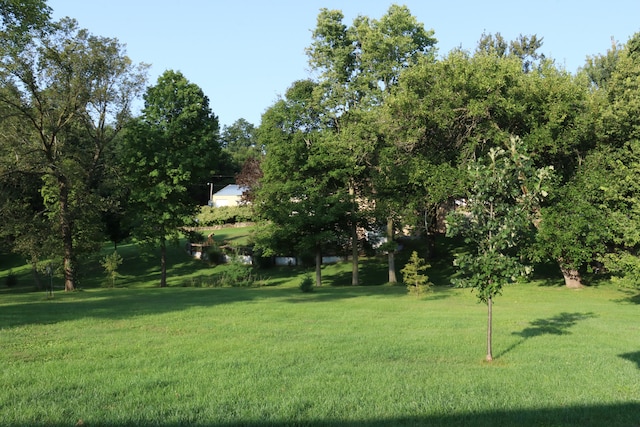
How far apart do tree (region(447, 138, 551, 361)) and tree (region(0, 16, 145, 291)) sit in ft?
72.6

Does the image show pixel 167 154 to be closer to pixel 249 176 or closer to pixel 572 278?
pixel 249 176

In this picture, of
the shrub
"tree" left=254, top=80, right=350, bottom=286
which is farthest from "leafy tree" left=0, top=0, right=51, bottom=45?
the shrub

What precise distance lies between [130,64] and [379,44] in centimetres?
1491

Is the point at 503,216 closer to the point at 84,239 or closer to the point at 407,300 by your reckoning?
the point at 407,300

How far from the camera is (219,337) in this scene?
11.1 metres

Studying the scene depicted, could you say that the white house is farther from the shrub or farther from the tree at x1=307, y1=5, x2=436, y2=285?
the tree at x1=307, y1=5, x2=436, y2=285

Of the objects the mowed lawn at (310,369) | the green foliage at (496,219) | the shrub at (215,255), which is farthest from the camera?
the shrub at (215,255)

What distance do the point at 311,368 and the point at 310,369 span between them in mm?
76

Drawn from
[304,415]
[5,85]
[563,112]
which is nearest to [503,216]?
[304,415]

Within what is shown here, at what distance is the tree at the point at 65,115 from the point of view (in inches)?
990

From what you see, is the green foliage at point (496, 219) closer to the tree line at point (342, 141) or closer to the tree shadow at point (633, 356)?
the tree shadow at point (633, 356)

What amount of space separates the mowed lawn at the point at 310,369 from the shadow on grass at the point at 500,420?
1.0 inches

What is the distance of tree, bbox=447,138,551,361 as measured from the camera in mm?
9078

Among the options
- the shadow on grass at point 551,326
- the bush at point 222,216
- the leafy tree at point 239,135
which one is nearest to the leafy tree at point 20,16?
the shadow on grass at point 551,326
